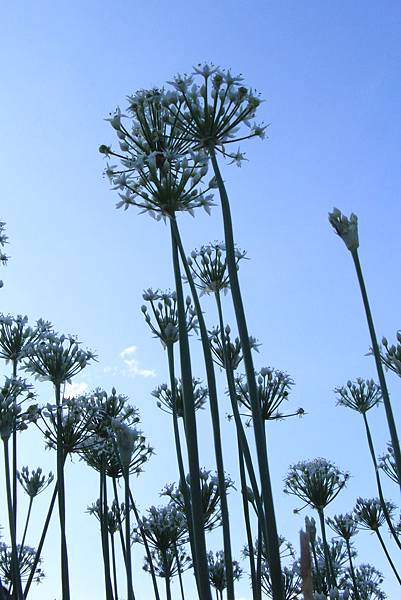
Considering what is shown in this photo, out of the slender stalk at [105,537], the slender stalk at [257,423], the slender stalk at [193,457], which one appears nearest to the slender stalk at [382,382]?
the slender stalk at [257,423]

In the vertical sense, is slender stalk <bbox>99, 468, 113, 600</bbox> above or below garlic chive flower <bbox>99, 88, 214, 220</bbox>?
below

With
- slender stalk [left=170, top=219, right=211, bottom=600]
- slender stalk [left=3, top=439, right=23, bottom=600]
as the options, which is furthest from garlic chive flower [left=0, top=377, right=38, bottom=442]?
slender stalk [left=170, top=219, right=211, bottom=600]

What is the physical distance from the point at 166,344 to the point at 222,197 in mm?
3261

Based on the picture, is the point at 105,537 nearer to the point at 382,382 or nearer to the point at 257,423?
the point at 257,423

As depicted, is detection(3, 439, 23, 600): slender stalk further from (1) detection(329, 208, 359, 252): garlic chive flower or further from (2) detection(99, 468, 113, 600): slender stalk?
(1) detection(329, 208, 359, 252): garlic chive flower

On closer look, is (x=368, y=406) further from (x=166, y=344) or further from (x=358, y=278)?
(x=358, y=278)

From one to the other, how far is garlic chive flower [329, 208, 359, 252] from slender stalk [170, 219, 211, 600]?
1646 millimetres

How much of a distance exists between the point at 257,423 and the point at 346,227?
2.21 metres

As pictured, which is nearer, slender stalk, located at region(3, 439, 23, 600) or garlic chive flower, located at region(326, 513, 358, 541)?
slender stalk, located at region(3, 439, 23, 600)

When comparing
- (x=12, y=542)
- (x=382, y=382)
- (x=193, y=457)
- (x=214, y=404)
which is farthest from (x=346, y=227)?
(x=12, y=542)

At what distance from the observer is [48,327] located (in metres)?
12.3

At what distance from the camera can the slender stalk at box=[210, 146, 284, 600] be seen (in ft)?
17.4

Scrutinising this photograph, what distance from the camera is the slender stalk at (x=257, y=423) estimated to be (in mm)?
5301

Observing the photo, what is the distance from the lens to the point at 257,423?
19.4 ft
